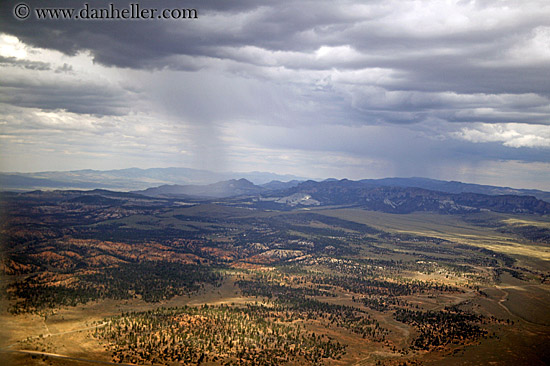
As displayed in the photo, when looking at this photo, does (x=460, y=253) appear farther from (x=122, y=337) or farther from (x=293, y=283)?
(x=122, y=337)

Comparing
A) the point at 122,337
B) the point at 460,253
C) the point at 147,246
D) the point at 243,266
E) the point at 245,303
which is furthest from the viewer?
the point at 460,253

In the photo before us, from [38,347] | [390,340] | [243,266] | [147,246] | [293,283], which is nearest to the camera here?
[38,347]

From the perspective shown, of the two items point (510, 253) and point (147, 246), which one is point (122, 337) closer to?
point (147, 246)

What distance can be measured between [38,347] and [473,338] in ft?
199

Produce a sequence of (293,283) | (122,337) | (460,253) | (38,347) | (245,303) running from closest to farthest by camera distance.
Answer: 1. (38,347)
2. (122,337)
3. (245,303)
4. (293,283)
5. (460,253)

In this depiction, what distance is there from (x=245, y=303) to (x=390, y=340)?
29.0 metres

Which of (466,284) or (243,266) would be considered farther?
(243,266)

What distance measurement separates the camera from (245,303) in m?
82.5

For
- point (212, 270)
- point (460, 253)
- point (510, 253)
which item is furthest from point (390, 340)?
point (510, 253)

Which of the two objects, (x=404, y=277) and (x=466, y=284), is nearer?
(x=466, y=284)

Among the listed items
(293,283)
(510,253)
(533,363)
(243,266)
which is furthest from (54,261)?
(510,253)

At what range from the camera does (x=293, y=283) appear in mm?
104625

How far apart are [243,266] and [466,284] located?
60.8 m

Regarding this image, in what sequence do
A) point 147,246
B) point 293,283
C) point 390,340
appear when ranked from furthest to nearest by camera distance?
point 147,246
point 293,283
point 390,340
